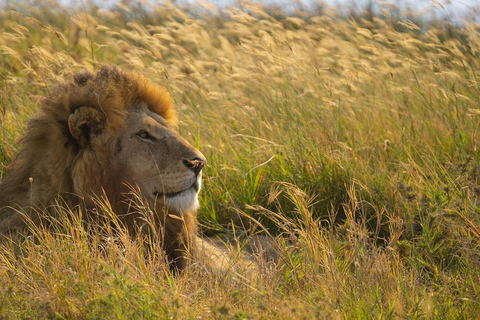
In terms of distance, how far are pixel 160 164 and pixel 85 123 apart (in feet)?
1.52

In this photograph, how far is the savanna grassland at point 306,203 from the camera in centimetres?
323

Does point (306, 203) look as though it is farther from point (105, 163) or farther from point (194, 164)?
point (105, 163)

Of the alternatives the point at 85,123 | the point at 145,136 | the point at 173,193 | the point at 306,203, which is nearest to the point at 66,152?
the point at 85,123

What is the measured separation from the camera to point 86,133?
161 inches

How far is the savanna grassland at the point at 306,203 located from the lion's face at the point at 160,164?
1.17ft

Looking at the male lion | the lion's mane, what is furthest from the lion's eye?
the lion's mane

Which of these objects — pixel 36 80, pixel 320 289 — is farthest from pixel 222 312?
pixel 36 80

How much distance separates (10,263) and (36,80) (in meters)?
3.37

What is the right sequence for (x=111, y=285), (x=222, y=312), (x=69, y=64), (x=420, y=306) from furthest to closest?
(x=69, y=64) → (x=420, y=306) → (x=111, y=285) → (x=222, y=312)

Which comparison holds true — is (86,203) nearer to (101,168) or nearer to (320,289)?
(101,168)

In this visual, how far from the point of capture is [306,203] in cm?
420

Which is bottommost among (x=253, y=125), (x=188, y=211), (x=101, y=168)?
(x=253, y=125)

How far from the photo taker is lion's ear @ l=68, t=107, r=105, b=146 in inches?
158

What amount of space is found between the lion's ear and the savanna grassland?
0.50 metres
